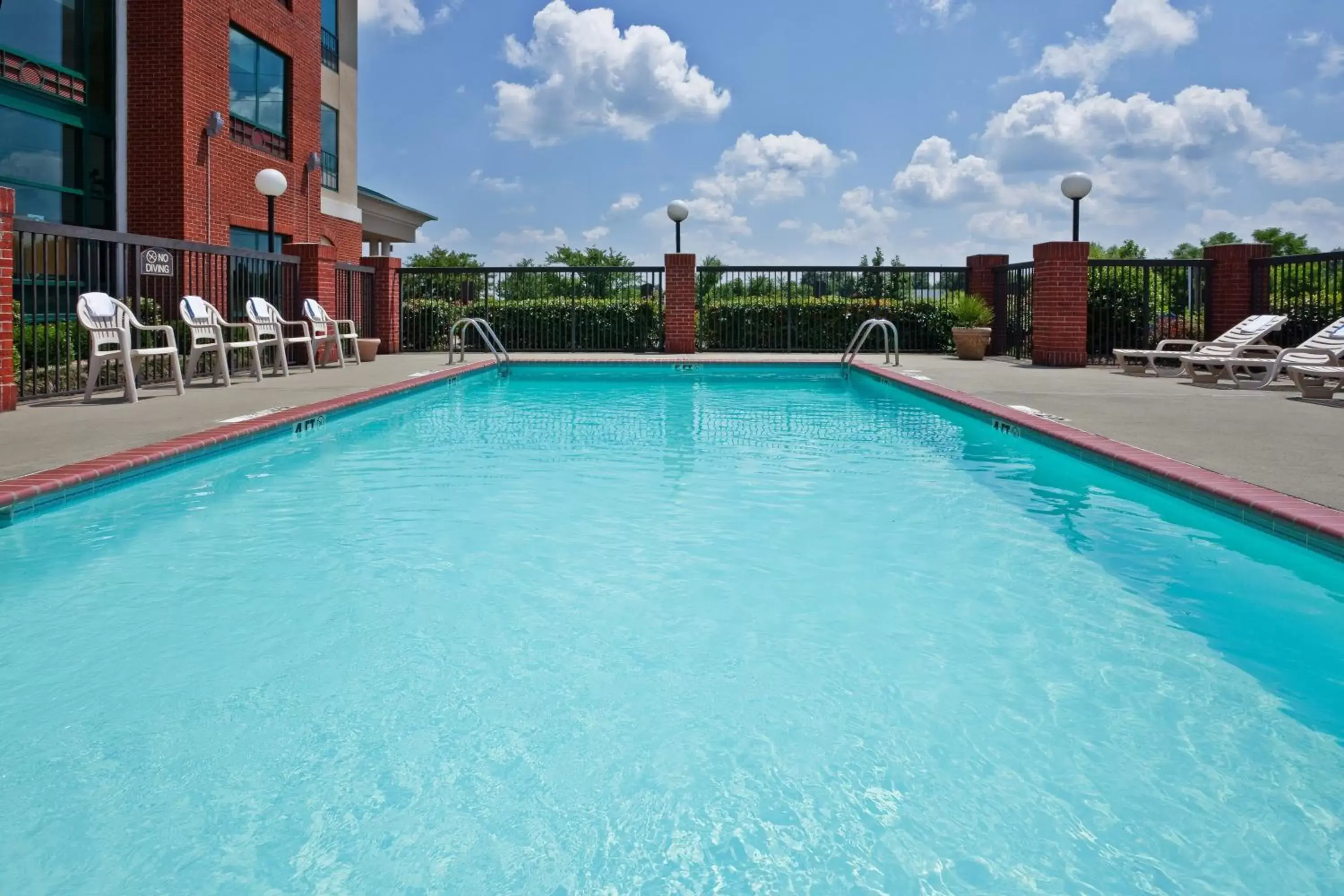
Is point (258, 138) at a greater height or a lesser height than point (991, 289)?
greater

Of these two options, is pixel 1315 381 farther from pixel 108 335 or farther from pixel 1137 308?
pixel 108 335

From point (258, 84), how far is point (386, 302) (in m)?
4.21

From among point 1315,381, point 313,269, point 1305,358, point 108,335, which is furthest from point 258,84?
point 1315,381

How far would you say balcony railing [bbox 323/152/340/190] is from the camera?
75.5 ft

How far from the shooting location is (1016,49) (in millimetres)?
16328

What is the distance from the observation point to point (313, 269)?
1600 centimetres

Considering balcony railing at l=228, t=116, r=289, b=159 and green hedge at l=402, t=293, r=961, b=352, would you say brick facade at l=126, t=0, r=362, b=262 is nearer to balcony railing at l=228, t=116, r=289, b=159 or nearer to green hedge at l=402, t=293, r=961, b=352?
balcony railing at l=228, t=116, r=289, b=159

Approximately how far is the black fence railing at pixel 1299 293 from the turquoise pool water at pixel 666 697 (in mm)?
10615

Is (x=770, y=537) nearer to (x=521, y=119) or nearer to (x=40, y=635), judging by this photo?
(x=40, y=635)

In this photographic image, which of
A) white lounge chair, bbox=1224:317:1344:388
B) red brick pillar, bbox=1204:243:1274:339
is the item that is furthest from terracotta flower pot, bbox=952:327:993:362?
white lounge chair, bbox=1224:317:1344:388

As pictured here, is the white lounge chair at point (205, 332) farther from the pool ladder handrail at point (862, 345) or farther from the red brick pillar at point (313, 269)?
the pool ladder handrail at point (862, 345)

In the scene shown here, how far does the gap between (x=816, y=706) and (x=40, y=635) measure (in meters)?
2.54

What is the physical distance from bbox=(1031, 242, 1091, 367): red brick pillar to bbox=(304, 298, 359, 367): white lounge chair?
1021 centimetres

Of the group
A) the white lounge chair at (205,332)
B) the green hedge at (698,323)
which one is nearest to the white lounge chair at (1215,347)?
the green hedge at (698,323)
